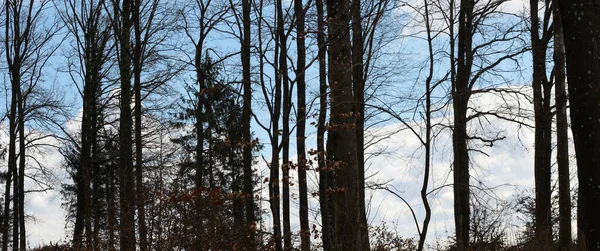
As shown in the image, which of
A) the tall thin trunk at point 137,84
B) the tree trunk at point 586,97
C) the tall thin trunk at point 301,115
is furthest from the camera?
the tall thin trunk at point 137,84

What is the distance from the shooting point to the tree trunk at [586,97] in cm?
738

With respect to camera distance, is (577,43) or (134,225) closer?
(577,43)

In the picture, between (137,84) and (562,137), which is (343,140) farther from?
(137,84)

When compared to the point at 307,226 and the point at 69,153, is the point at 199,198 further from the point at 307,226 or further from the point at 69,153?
the point at 69,153

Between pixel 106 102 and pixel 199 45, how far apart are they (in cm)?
408

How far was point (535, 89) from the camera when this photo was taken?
15828mm

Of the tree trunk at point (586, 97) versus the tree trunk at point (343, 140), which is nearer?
the tree trunk at point (586, 97)

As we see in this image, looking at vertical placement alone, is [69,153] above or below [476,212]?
above

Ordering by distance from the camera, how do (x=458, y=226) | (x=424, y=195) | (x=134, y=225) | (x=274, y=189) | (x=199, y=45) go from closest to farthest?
(x=274, y=189) < (x=424, y=195) < (x=134, y=225) < (x=458, y=226) < (x=199, y=45)

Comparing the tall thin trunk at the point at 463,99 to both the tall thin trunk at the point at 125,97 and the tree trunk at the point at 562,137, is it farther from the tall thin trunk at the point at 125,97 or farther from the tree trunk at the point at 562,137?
the tall thin trunk at the point at 125,97

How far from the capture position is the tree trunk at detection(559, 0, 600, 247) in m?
7.38

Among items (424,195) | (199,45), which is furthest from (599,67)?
(199,45)

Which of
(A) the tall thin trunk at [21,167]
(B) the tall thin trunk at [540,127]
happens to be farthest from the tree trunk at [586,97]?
(A) the tall thin trunk at [21,167]

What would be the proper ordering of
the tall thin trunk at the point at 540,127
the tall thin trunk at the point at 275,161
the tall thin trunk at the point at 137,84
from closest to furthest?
the tall thin trunk at the point at 275,161, the tall thin trunk at the point at 540,127, the tall thin trunk at the point at 137,84
